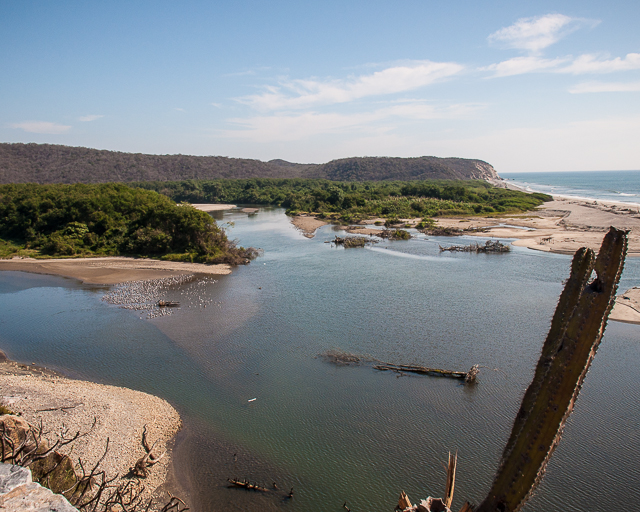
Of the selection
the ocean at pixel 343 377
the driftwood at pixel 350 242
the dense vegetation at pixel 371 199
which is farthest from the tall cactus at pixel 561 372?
the dense vegetation at pixel 371 199

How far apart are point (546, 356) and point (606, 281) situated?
1.36m

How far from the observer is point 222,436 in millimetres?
15609

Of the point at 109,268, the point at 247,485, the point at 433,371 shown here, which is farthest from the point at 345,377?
the point at 109,268

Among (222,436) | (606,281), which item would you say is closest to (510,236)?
(222,436)

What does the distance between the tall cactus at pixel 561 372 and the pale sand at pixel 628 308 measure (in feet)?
79.5

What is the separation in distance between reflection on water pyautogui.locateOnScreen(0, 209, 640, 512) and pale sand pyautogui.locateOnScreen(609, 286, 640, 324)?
1.39 metres

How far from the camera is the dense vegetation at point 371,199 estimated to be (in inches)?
3339

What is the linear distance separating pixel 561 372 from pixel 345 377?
47.5 feet

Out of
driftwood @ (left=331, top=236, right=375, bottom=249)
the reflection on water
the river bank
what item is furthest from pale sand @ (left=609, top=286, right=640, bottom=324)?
driftwood @ (left=331, top=236, right=375, bottom=249)

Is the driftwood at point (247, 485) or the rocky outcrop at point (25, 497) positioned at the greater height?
the rocky outcrop at point (25, 497)

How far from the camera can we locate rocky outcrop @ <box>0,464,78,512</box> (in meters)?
4.70

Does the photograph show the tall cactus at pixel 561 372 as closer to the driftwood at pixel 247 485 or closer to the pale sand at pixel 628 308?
the driftwood at pixel 247 485

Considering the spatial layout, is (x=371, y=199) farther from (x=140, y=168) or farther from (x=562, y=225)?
(x=140, y=168)

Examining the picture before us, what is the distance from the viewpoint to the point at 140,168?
157000 millimetres
